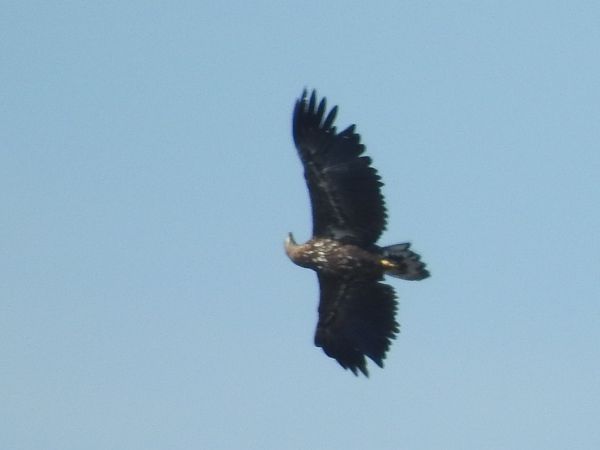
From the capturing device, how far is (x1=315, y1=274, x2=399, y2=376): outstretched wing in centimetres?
3662

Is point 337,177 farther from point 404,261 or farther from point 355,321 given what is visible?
point 355,321

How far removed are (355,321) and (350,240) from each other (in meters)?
1.62

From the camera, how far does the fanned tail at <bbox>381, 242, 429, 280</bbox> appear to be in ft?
118

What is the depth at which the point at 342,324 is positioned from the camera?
122 feet

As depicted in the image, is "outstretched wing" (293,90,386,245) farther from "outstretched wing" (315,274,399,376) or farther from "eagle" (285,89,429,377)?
"outstretched wing" (315,274,399,376)

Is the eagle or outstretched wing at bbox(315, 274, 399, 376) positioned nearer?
the eagle

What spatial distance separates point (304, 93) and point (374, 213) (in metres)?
2.21

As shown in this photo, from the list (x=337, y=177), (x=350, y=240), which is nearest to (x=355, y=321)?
(x=350, y=240)

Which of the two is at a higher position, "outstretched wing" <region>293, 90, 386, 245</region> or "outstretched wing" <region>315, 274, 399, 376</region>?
"outstretched wing" <region>293, 90, 386, 245</region>

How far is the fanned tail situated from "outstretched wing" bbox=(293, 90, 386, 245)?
1.10 ft

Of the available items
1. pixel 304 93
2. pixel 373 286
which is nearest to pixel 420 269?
pixel 373 286

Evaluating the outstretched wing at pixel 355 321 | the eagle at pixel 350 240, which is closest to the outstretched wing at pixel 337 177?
the eagle at pixel 350 240

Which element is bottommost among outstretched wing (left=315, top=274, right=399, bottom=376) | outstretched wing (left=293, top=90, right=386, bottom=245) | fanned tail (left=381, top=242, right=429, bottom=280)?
outstretched wing (left=315, top=274, right=399, bottom=376)

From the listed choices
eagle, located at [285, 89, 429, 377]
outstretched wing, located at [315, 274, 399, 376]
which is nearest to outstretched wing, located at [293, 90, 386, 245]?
eagle, located at [285, 89, 429, 377]
